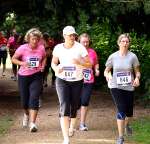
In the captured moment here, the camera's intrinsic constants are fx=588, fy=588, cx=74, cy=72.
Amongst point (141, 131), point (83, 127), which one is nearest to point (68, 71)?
point (83, 127)

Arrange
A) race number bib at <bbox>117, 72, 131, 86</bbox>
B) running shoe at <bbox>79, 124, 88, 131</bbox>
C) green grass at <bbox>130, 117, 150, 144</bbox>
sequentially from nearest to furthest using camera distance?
race number bib at <bbox>117, 72, 131, 86</bbox>
green grass at <bbox>130, 117, 150, 144</bbox>
running shoe at <bbox>79, 124, 88, 131</bbox>

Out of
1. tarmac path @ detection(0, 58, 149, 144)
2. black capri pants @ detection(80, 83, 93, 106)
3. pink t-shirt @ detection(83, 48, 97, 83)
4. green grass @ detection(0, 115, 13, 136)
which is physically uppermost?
pink t-shirt @ detection(83, 48, 97, 83)

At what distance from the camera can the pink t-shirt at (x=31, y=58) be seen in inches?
443

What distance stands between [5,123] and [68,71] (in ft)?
10.3

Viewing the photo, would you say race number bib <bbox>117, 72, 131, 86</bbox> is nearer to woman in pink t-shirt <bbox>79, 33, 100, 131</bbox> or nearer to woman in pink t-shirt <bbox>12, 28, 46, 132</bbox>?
woman in pink t-shirt <bbox>79, 33, 100, 131</bbox>

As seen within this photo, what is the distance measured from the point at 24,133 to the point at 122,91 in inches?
85.1

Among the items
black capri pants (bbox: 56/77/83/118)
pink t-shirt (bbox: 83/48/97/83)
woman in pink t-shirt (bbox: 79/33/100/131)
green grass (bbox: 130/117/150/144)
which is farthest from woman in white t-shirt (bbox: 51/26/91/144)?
pink t-shirt (bbox: 83/48/97/83)

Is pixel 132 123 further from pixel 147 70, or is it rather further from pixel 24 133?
pixel 147 70

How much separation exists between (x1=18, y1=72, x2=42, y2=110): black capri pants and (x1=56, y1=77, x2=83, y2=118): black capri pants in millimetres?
1490

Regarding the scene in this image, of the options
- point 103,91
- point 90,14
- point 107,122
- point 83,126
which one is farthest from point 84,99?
point 103,91

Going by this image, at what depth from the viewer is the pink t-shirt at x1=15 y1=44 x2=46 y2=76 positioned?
1125 centimetres

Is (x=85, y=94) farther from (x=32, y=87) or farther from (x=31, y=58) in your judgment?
(x=31, y=58)

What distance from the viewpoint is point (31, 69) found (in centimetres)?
1127

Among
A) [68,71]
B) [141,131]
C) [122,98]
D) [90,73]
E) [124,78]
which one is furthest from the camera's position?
[90,73]
